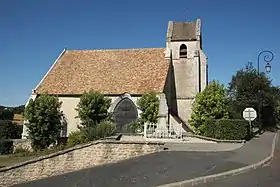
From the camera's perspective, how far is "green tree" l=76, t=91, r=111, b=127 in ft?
102

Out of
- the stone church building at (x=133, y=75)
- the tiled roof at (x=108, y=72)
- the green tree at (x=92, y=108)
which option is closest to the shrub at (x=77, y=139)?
the green tree at (x=92, y=108)

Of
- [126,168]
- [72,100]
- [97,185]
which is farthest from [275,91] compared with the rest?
[97,185]

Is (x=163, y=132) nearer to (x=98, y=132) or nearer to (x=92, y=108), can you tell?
(x=98, y=132)

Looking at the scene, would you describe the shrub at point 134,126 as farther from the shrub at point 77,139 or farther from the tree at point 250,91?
the tree at point 250,91

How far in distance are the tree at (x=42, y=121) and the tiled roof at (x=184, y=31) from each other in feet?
57.1

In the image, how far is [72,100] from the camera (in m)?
35.0

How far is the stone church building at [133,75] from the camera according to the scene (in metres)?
33.9

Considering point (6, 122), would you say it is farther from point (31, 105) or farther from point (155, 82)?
point (155, 82)

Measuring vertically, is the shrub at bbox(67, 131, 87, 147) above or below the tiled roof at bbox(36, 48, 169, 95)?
below

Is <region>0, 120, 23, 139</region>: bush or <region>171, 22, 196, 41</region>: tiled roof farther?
<region>171, 22, 196, 41</region>: tiled roof

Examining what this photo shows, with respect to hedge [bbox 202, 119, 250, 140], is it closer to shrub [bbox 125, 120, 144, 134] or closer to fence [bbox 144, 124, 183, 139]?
fence [bbox 144, 124, 183, 139]

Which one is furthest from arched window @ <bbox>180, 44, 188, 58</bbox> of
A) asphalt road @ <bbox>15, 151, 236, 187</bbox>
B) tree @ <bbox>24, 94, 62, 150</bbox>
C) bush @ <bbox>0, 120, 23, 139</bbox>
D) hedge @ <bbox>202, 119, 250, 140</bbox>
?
asphalt road @ <bbox>15, 151, 236, 187</bbox>

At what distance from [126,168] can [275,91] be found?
29.6 m

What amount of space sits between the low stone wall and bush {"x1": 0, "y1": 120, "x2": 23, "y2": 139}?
56.6 ft
